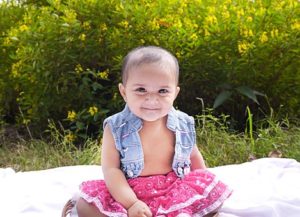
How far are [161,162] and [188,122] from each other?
218 millimetres

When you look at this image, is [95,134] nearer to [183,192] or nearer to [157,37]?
[157,37]

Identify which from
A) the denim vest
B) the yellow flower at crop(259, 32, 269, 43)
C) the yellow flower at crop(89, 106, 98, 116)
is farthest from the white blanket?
the yellow flower at crop(259, 32, 269, 43)

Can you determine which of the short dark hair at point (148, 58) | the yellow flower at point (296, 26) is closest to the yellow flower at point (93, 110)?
the yellow flower at point (296, 26)

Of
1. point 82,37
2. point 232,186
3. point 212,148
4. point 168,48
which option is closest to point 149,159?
point 232,186

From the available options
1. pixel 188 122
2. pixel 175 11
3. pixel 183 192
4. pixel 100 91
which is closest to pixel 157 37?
pixel 175 11

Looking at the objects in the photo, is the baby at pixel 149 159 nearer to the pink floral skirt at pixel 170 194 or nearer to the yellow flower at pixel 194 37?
the pink floral skirt at pixel 170 194

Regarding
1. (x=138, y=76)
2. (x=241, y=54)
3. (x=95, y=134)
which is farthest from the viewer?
(x=95, y=134)

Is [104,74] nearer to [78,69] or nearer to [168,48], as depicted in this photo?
[78,69]

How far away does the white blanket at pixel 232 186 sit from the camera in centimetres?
284

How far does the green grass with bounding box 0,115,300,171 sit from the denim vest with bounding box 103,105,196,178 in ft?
4.09

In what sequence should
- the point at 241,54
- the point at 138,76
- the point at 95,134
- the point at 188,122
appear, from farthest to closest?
the point at 95,134
the point at 241,54
the point at 188,122
the point at 138,76

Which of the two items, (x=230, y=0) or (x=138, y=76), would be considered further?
(x=230, y=0)

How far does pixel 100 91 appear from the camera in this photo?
450 cm

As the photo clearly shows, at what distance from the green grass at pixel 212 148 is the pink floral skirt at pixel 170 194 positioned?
129cm
